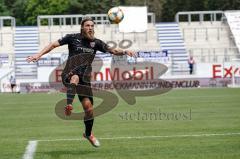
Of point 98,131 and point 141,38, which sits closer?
point 98,131

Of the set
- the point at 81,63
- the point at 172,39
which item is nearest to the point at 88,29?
the point at 81,63

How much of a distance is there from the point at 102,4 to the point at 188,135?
67.6 meters

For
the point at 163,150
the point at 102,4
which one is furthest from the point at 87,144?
the point at 102,4

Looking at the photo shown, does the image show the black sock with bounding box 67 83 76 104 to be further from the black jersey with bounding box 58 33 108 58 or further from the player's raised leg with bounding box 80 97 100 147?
the black jersey with bounding box 58 33 108 58

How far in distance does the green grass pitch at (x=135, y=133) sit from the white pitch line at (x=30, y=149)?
70mm

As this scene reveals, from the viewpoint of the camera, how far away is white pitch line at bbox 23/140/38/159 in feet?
34.1

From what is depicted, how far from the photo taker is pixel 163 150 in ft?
35.5

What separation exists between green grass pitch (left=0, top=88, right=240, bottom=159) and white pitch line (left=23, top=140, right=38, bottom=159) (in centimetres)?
7

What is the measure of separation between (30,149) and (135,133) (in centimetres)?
321

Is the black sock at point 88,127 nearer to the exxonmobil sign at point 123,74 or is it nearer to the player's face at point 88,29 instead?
the player's face at point 88,29

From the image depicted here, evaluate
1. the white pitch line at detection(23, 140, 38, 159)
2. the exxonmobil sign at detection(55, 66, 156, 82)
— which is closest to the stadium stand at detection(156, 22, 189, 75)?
the exxonmobil sign at detection(55, 66, 156, 82)

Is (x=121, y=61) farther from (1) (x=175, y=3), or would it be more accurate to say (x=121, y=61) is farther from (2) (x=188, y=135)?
(1) (x=175, y=3)

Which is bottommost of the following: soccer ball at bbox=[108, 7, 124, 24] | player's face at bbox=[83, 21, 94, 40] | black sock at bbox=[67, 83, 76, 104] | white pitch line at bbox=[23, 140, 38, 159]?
white pitch line at bbox=[23, 140, 38, 159]

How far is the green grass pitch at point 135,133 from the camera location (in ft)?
34.7
